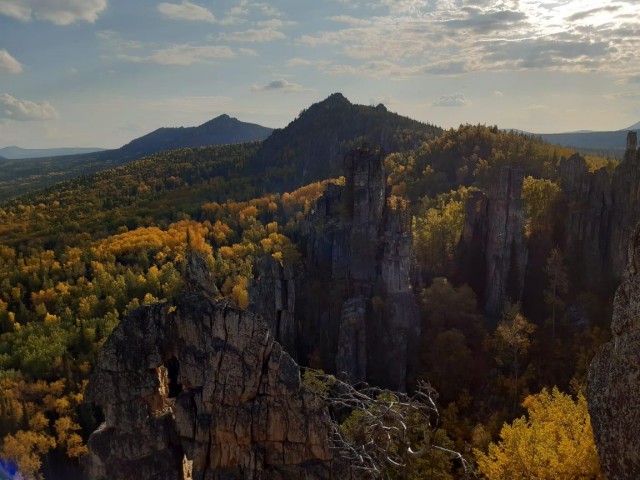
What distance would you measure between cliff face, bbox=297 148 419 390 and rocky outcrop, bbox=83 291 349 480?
26.5 metres

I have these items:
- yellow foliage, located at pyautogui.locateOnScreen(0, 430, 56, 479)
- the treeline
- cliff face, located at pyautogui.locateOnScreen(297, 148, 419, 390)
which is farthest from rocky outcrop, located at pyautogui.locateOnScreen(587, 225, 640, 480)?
yellow foliage, located at pyautogui.locateOnScreen(0, 430, 56, 479)

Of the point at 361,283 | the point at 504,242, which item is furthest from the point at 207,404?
the point at 504,242

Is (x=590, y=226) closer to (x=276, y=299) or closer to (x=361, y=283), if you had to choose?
(x=361, y=283)

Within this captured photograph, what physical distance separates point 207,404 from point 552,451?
48.4ft

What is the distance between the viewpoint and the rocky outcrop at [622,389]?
862 cm

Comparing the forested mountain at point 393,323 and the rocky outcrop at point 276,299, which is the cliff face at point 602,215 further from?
the rocky outcrop at point 276,299

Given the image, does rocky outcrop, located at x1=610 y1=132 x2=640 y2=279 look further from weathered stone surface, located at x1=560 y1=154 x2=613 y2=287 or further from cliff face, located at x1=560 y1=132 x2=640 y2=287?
weathered stone surface, located at x1=560 y1=154 x2=613 y2=287

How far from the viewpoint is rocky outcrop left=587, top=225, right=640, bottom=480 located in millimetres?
8625

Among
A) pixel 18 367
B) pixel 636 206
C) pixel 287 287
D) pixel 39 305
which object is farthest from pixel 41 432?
pixel 636 206

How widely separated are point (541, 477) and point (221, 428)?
13539 millimetres

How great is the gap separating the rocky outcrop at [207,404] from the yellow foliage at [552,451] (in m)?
10.5

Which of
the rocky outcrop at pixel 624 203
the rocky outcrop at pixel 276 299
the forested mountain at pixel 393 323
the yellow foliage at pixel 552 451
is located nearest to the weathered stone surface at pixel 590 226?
the forested mountain at pixel 393 323

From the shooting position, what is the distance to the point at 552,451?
2047 centimetres

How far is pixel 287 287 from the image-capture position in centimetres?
4703
